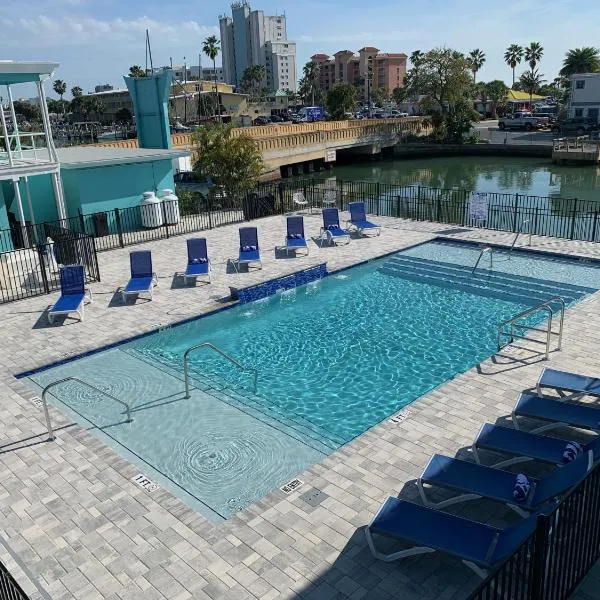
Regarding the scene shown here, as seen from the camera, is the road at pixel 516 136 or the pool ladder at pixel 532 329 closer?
the pool ladder at pixel 532 329

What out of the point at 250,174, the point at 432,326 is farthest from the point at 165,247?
the point at 432,326

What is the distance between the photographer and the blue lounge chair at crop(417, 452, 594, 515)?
20.2 ft

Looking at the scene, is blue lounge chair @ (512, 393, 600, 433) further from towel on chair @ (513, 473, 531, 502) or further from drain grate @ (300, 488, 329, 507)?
drain grate @ (300, 488, 329, 507)

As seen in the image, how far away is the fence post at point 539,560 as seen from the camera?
4.51 m

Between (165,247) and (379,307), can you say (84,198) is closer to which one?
(165,247)

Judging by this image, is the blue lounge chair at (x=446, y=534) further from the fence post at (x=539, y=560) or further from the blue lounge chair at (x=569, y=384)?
the blue lounge chair at (x=569, y=384)

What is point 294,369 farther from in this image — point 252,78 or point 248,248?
point 252,78

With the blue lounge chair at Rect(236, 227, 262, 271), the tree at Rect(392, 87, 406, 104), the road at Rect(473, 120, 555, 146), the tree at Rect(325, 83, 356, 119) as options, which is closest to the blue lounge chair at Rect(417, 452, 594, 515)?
the blue lounge chair at Rect(236, 227, 262, 271)

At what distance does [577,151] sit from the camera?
153ft

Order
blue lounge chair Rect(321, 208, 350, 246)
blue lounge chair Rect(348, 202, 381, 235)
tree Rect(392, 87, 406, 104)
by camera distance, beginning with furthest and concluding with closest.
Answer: tree Rect(392, 87, 406, 104)
blue lounge chair Rect(348, 202, 381, 235)
blue lounge chair Rect(321, 208, 350, 246)

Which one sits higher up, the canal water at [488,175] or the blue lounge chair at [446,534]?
the blue lounge chair at [446,534]

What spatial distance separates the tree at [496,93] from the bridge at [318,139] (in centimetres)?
2544

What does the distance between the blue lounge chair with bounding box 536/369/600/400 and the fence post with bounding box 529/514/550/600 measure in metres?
4.23

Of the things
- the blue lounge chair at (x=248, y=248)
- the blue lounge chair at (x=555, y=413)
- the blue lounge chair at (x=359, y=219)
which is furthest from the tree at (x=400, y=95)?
the blue lounge chair at (x=555, y=413)
